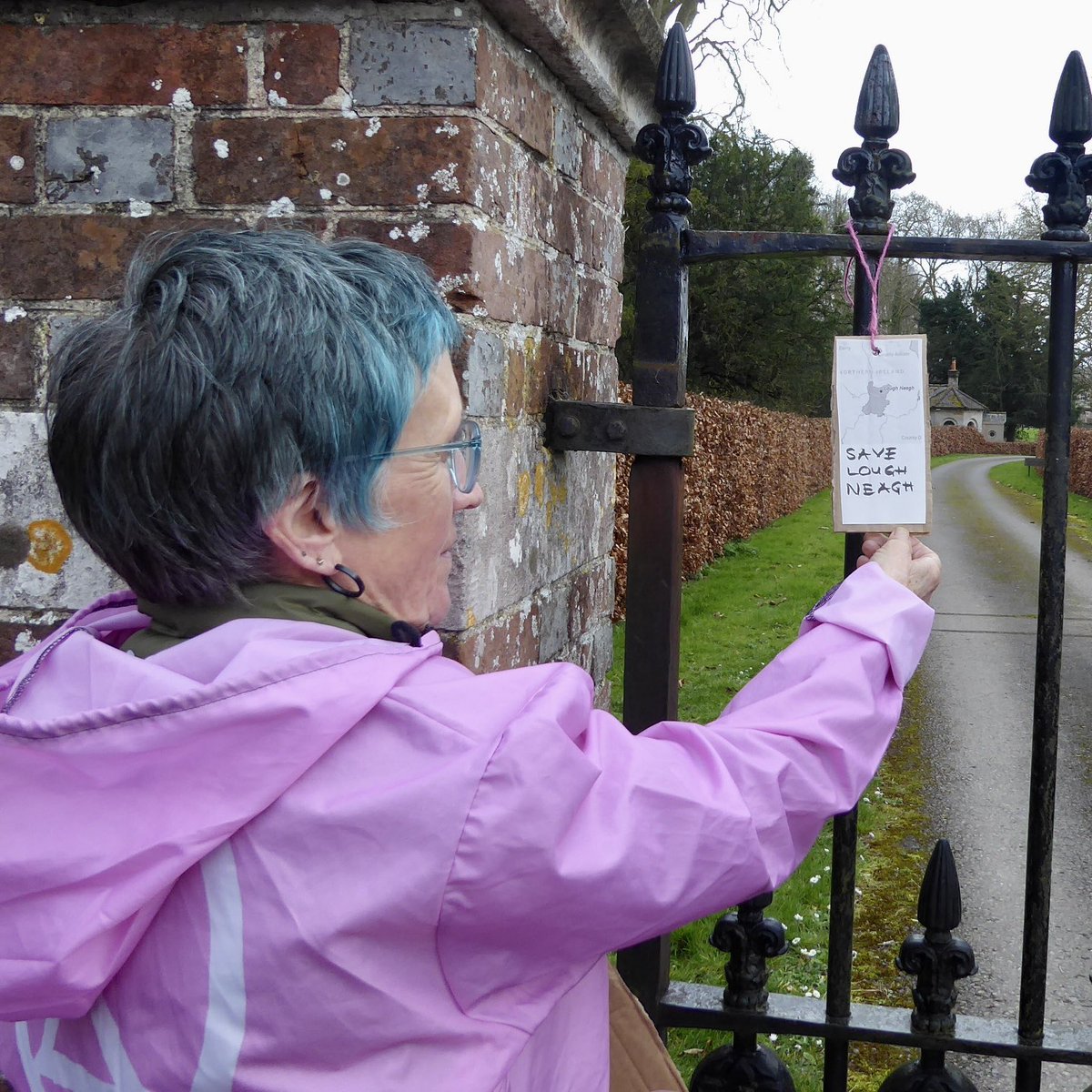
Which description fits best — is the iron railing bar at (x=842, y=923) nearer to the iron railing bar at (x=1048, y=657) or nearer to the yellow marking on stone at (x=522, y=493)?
the iron railing bar at (x=1048, y=657)

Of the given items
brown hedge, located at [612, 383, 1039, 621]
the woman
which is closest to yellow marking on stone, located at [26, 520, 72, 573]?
the woman

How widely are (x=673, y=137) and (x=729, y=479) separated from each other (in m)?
10.8

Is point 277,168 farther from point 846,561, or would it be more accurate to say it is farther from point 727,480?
point 727,480

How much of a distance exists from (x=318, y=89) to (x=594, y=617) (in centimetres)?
118

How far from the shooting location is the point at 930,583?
151 cm

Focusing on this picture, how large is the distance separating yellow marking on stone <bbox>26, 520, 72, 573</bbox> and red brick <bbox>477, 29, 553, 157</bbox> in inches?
33.5

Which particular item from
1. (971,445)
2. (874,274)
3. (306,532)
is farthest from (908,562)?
(971,445)

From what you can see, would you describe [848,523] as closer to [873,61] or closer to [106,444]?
[873,61]

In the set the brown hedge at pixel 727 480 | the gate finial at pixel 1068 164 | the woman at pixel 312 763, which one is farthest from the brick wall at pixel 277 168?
the brown hedge at pixel 727 480

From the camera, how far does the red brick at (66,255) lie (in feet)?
5.19

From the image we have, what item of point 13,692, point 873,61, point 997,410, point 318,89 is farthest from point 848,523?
point 997,410

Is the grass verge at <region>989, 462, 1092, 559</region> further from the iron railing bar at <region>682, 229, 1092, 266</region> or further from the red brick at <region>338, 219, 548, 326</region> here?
the red brick at <region>338, 219, 548, 326</region>

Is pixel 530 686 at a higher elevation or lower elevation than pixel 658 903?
higher

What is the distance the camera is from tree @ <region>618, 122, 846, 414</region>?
1772cm
